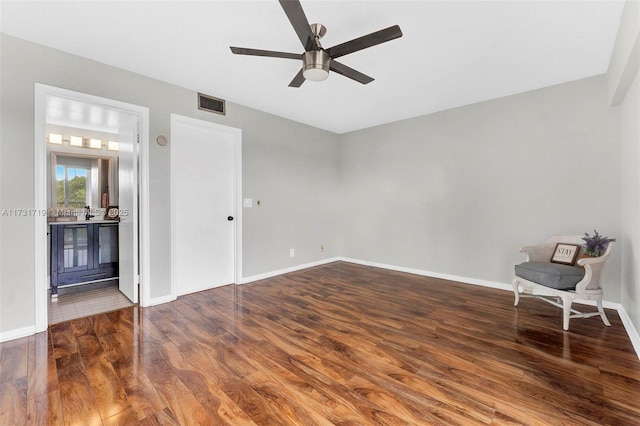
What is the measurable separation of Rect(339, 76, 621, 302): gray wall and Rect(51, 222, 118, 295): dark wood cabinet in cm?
406

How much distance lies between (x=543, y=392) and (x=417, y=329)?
99 cm

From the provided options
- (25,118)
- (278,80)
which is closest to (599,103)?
(278,80)

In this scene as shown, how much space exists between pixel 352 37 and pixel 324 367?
2717 mm

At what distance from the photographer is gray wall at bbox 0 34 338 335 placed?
2406 mm

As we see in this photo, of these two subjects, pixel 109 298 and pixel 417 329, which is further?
pixel 109 298

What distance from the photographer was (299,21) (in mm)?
1780

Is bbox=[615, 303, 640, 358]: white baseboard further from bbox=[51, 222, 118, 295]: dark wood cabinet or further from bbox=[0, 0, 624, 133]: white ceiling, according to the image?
bbox=[51, 222, 118, 295]: dark wood cabinet

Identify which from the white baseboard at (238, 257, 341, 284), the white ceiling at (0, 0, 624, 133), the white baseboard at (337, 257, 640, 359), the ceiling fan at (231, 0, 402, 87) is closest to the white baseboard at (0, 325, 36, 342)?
the white baseboard at (238, 257, 341, 284)

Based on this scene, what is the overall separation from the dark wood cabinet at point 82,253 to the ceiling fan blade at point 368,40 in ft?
13.3

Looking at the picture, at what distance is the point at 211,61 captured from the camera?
283 cm

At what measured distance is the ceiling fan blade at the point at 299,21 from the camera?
1.61 meters

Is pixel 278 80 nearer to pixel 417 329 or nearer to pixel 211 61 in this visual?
pixel 211 61

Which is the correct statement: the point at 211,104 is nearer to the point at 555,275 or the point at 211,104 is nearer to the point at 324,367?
the point at 324,367

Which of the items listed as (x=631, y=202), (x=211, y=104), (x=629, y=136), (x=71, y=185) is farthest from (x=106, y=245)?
(x=629, y=136)
